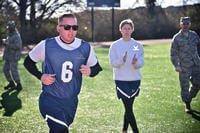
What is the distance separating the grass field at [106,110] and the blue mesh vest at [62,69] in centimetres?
283

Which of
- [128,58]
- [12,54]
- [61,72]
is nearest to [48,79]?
[61,72]

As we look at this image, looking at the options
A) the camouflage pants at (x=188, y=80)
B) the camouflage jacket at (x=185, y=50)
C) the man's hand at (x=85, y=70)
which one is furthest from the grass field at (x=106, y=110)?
the man's hand at (x=85, y=70)

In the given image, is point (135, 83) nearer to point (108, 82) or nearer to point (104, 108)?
point (104, 108)

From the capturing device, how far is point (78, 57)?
5.29m

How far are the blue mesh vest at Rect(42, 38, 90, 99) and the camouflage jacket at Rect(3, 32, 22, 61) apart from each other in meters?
7.56

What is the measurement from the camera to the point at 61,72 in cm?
518

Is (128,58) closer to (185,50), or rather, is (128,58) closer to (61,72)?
(61,72)

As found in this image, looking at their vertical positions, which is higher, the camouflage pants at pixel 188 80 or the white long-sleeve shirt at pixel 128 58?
the white long-sleeve shirt at pixel 128 58

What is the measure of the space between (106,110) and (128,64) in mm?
3153

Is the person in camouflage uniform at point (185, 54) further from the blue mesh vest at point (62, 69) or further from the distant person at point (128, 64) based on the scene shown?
the blue mesh vest at point (62, 69)

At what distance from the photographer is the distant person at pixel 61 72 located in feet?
17.0

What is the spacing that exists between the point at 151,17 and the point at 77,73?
2069 inches

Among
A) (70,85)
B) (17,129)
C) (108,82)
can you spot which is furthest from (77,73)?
(108,82)

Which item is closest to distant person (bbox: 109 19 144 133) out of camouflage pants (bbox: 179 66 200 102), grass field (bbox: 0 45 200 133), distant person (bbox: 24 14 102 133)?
grass field (bbox: 0 45 200 133)
